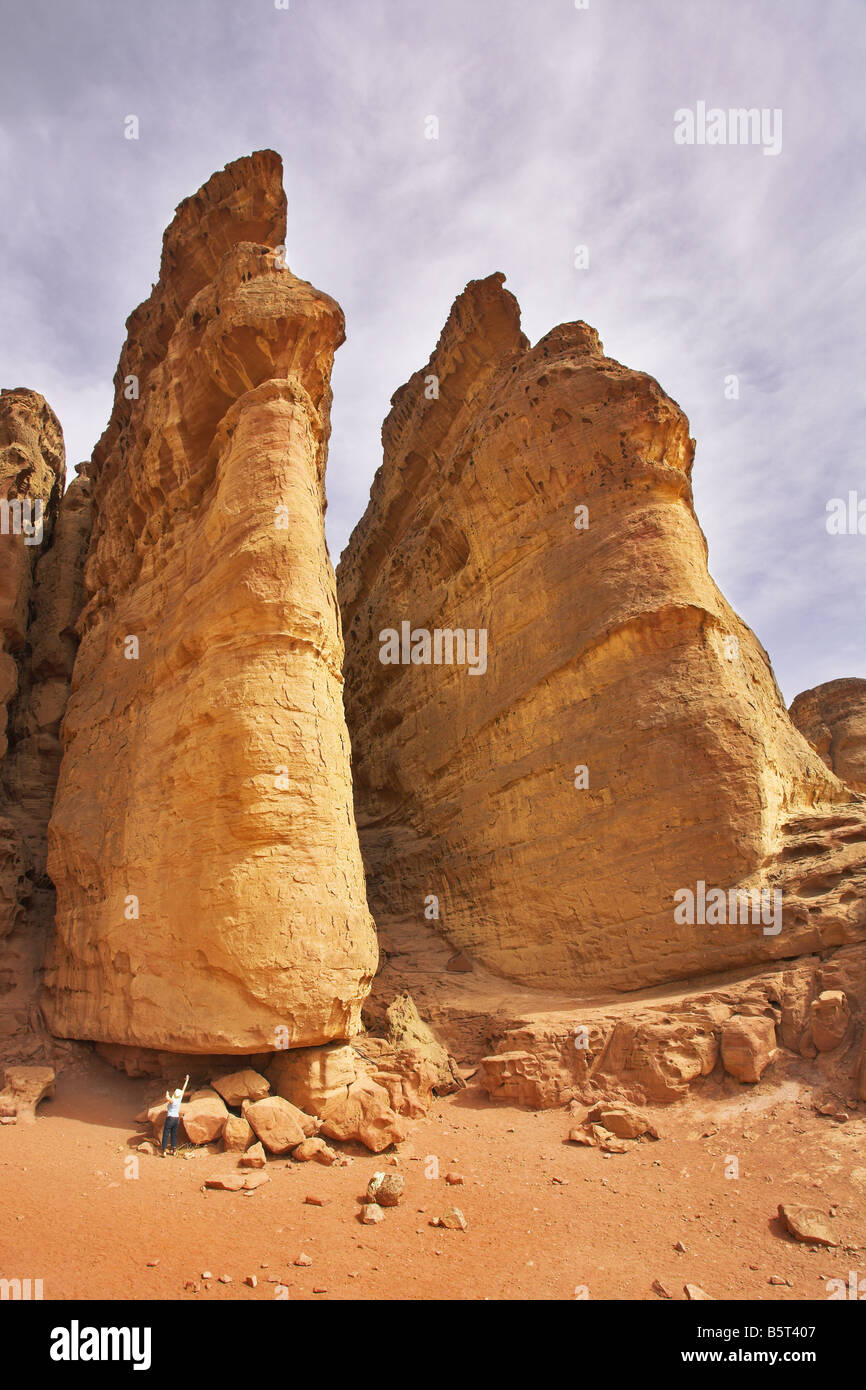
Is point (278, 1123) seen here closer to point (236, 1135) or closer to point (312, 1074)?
point (236, 1135)

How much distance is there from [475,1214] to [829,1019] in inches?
193

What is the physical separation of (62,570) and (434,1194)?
16.7 meters

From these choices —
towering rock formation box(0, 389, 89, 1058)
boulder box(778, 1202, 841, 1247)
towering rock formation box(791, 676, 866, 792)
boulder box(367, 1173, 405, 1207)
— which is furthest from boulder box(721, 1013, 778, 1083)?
towering rock formation box(791, 676, 866, 792)

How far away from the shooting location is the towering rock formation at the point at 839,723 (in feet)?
101

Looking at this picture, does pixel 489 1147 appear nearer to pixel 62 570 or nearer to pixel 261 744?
pixel 261 744

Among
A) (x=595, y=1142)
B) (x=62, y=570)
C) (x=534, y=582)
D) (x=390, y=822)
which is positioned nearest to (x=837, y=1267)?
(x=595, y=1142)

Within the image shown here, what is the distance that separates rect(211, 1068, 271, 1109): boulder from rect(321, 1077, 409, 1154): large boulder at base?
87cm

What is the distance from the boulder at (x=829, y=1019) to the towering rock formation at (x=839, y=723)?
23.7 meters

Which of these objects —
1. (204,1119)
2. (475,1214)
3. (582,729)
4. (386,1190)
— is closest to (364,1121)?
(386,1190)

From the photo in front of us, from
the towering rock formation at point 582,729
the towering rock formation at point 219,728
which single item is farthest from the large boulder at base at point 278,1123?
the towering rock formation at point 582,729

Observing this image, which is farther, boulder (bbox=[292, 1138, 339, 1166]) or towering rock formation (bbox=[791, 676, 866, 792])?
towering rock formation (bbox=[791, 676, 866, 792])

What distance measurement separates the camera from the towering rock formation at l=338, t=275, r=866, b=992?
10984 millimetres

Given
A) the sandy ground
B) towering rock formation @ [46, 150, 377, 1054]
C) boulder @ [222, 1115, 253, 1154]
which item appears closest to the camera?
the sandy ground

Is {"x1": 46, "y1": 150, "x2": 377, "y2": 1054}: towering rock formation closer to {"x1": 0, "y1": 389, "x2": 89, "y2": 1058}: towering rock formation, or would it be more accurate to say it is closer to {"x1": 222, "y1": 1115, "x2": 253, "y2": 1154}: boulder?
{"x1": 0, "y1": 389, "x2": 89, "y2": 1058}: towering rock formation
